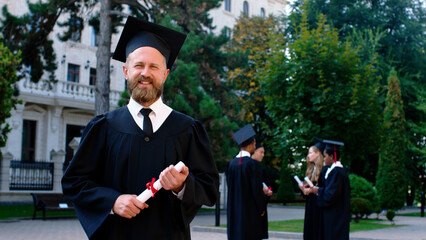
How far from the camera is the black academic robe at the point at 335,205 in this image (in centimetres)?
875

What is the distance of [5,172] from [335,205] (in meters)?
19.3

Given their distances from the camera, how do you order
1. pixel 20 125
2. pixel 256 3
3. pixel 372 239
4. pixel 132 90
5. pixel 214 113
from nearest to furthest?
1. pixel 132 90
2. pixel 372 239
3. pixel 214 113
4. pixel 20 125
5. pixel 256 3

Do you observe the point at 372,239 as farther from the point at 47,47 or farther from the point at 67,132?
the point at 67,132

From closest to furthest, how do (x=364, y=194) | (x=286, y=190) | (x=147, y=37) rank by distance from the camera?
1. (x=147, y=37)
2. (x=364, y=194)
3. (x=286, y=190)

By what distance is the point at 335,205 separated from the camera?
8.91m

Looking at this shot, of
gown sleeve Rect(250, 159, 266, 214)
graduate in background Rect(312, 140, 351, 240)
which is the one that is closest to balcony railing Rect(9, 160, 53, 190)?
gown sleeve Rect(250, 159, 266, 214)

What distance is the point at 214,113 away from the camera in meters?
20.1

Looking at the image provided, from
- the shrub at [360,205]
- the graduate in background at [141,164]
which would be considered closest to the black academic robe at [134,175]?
the graduate in background at [141,164]

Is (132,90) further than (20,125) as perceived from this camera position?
No

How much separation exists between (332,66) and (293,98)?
148 cm

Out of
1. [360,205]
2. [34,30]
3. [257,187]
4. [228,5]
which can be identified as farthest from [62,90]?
[257,187]

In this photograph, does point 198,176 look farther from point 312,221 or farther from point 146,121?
point 312,221

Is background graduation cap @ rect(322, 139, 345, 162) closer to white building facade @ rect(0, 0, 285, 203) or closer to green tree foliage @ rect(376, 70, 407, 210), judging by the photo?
white building facade @ rect(0, 0, 285, 203)

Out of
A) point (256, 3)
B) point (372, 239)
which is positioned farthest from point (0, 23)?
point (256, 3)
